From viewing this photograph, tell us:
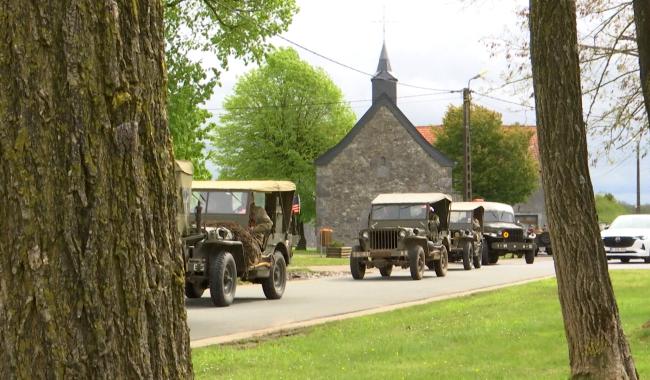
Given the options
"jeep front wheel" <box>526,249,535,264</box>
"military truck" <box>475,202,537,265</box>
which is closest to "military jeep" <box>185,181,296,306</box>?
"military truck" <box>475,202,537,265</box>

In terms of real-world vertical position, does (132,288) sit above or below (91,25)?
below

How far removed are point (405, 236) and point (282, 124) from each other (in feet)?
130

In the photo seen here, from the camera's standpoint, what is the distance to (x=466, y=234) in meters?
32.9

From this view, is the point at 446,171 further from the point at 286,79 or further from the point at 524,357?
the point at 524,357

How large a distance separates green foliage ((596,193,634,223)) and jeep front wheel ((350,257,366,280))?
55.0 meters

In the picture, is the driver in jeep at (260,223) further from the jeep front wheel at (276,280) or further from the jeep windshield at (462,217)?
the jeep windshield at (462,217)

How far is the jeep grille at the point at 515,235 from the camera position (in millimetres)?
37688

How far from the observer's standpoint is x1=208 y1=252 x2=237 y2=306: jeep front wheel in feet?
56.0

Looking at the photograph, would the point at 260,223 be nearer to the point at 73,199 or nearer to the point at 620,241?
the point at 73,199

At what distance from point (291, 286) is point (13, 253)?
20.7m

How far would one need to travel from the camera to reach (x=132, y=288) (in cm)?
319

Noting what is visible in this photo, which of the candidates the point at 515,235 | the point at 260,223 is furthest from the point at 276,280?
the point at 515,235

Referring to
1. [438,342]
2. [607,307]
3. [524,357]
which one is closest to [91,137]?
[607,307]

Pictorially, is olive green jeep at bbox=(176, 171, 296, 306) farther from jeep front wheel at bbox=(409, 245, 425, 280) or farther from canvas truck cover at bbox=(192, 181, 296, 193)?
jeep front wheel at bbox=(409, 245, 425, 280)
